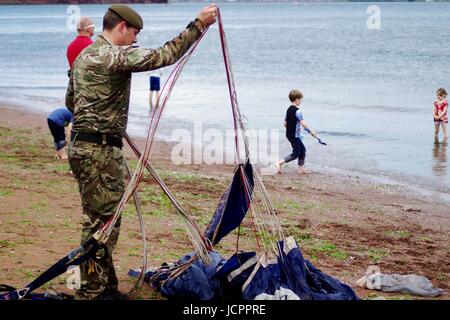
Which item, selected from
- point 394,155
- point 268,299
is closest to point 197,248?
point 268,299

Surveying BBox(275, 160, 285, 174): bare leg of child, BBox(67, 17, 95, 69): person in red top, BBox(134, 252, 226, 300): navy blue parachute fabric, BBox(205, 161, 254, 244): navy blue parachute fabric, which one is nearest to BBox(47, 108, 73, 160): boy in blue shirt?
BBox(67, 17, 95, 69): person in red top

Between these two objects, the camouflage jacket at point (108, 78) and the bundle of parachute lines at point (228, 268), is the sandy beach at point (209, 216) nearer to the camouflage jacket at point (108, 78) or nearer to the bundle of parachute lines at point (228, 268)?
the bundle of parachute lines at point (228, 268)

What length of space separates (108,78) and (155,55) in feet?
1.38

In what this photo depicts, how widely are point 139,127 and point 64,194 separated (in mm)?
10124

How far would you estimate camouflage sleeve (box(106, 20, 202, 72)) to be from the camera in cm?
562

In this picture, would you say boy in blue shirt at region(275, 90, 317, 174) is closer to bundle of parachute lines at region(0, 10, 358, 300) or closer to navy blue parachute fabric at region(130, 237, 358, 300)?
bundle of parachute lines at region(0, 10, 358, 300)

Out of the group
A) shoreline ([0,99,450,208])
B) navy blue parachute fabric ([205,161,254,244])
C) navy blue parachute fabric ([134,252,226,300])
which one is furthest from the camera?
shoreline ([0,99,450,208])

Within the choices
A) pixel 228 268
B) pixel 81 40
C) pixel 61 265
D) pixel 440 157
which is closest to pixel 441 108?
pixel 440 157

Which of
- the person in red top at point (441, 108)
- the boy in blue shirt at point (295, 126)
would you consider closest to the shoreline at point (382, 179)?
the boy in blue shirt at point (295, 126)

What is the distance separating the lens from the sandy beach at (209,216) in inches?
307

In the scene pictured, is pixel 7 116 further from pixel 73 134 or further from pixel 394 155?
pixel 73 134

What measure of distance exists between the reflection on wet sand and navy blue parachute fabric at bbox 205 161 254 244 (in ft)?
30.1

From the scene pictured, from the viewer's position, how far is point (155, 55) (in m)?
5.62
